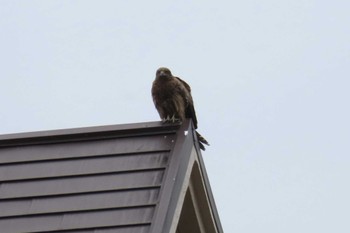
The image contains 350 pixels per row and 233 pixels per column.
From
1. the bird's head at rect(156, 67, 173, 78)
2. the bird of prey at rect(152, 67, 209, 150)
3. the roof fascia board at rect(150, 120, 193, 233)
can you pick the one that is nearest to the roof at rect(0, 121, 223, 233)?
the roof fascia board at rect(150, 120, 193, 233)

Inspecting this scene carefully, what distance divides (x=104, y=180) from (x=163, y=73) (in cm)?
259

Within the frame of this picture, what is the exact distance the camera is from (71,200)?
721 centimetres

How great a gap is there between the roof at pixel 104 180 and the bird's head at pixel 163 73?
172cm

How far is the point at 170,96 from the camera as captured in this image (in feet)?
31.7

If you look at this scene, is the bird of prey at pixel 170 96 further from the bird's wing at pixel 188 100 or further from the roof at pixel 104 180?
the roof at pixel 104 180

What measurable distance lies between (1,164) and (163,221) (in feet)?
4.83

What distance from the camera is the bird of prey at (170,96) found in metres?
9.50

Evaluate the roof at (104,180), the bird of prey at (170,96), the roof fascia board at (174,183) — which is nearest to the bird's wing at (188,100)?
the bird of prey at (170,96)

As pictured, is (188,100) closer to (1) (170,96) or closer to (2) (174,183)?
(1) (170,96)

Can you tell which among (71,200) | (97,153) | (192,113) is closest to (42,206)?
(71,200)

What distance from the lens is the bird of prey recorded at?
950cm

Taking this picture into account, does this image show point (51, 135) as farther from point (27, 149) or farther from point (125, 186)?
point (125, 186)

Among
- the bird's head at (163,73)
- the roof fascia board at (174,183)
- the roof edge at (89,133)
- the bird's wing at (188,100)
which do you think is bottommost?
the roof fascia board at (174,183)

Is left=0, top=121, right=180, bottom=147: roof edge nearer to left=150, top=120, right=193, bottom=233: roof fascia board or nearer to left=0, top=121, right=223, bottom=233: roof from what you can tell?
left=0, top=121, right=223, bottom=233: roof
